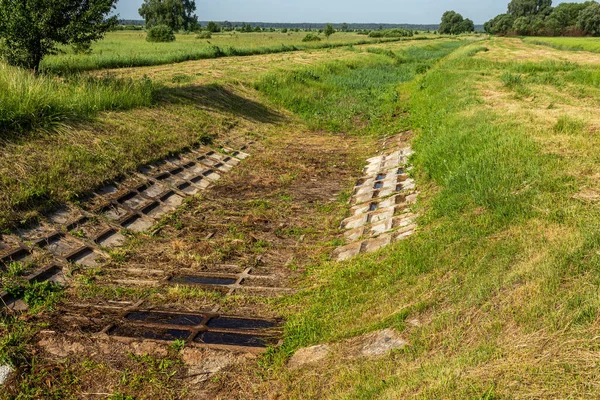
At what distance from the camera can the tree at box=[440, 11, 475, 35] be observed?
156 m

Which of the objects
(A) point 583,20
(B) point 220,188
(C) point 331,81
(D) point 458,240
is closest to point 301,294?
(D) point 458,240

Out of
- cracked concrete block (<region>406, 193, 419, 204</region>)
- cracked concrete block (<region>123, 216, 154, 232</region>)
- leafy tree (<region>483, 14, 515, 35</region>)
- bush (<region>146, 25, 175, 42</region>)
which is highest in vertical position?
leafy tree (<region>483, 14, 515, 35</region>)

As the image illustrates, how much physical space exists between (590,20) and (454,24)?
81811 millimetres

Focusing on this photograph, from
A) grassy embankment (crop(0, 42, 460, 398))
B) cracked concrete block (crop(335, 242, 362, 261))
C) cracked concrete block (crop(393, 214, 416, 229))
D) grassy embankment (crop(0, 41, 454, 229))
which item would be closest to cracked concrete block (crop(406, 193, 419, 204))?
cracked concrete block (crop(393, 214, 416, 229))

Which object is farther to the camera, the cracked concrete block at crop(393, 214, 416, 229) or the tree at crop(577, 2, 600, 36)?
the tree at crop(577, 2, 600, 36)

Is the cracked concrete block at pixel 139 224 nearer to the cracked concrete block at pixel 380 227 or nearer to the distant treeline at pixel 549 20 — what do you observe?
the cracked concrete block at pixel 380 227

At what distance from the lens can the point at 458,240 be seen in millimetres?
6715

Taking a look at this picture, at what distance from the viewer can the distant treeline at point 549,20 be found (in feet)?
267

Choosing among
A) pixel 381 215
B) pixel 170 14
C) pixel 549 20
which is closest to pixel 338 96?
pixel 381 215

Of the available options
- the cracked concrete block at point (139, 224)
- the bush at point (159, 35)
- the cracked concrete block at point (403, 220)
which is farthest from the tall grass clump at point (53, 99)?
the bush at point (159, 35)

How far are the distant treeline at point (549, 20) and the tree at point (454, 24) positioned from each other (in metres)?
13.0

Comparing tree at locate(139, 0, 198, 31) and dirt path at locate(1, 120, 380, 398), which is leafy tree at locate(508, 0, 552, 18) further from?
dirt path at locate(1, 120, 380, 398)

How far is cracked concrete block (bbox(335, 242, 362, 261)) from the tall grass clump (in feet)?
22.4

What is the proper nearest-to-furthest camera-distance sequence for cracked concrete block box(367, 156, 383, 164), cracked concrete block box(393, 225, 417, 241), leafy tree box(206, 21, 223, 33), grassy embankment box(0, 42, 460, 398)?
grassy embankment box(0, 42, 460, 398), cracked concrete block box(393, 225, 417, 241), cracked concrete block box(367, 156, 383, 164), leafy tree box(206, 21, 223, 33)
